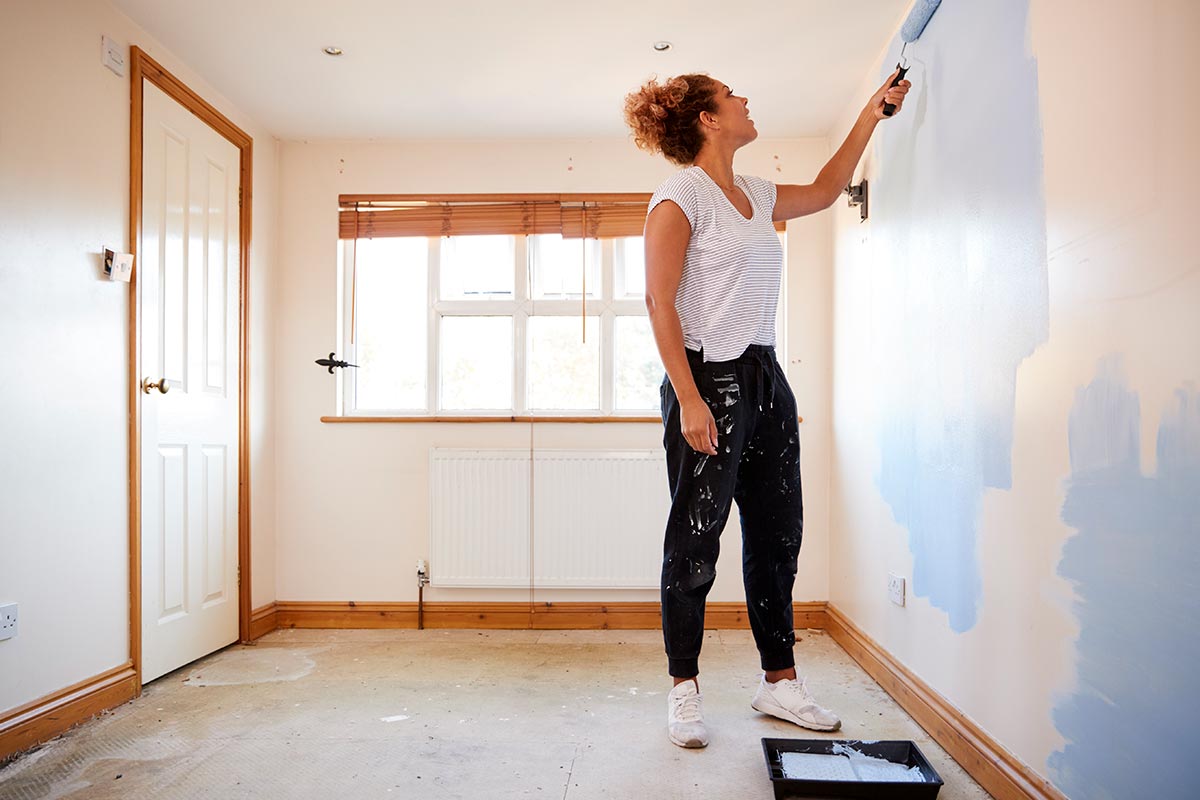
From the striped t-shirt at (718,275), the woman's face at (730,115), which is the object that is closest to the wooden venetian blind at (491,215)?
the woman's face at (730,115)

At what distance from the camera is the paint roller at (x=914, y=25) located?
2207mm

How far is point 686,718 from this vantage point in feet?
6.93

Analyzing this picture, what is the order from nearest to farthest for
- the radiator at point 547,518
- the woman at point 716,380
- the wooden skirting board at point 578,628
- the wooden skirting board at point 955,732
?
the wooden skirting board at point 955,732 < the wooden skirting board at point 578,628 < the woman at point 716,380 < the radiator at point 547,518

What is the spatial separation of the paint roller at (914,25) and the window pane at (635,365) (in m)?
1.56

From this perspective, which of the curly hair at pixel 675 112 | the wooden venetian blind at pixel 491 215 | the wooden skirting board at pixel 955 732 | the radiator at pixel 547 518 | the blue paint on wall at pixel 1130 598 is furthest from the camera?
the wooden venetian blind at pixel 491 215

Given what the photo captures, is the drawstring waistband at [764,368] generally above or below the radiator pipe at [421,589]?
above

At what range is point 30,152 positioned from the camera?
2.20 m

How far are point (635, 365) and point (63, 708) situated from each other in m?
2.31

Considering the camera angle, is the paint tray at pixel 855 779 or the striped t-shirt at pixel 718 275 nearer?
the paint tray at pixel 855 779

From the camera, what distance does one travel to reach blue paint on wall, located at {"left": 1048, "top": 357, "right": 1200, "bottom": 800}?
48.0 inches

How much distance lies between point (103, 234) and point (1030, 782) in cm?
265

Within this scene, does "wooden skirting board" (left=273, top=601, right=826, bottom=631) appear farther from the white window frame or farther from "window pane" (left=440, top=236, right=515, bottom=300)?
"window pane" (left=440, top=236, right=515, bottom=300)

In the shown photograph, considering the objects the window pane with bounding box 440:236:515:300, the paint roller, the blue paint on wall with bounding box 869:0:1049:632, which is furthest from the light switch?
the blue paint on wall with bounding box 869:0:1049:632

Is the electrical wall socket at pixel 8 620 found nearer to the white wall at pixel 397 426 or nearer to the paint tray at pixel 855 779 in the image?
the white wall at pixel 397 426
